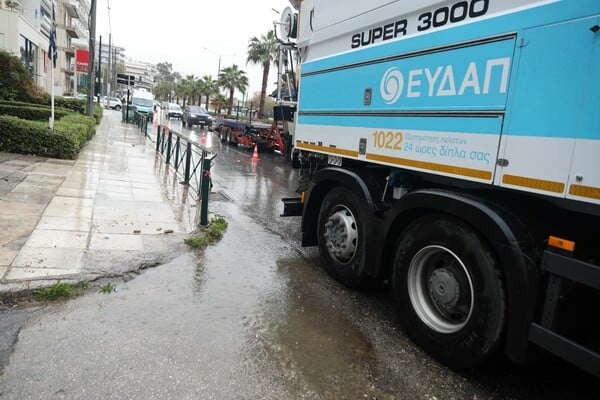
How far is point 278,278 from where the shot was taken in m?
5.43

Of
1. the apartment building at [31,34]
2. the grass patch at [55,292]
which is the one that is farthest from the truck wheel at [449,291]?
the apartment building at [31,34]

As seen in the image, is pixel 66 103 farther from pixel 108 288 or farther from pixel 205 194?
pixel 108 288

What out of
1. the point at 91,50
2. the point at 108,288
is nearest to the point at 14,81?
the point at 91,50

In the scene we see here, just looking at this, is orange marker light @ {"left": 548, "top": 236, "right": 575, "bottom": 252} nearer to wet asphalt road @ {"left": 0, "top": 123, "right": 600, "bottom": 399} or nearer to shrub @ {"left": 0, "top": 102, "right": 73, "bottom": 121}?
wet asphalt road @ {"left": 0, "top": 123, "right": 600, "bottom": 399}

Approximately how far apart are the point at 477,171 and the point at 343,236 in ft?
6.48

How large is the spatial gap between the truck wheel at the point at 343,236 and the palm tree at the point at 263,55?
137 ft

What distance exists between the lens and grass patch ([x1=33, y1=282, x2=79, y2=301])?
4.33 m

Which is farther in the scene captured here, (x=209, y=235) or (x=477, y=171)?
(x=209, y=235)

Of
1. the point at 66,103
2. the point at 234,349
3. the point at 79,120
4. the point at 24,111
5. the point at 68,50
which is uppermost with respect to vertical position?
the point at 68,50

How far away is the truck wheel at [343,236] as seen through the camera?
4.81 meters

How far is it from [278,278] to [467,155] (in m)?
2.78

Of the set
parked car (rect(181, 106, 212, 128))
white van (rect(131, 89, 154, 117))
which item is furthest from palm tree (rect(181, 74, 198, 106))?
parked car (rect(181, 106, 212, 128))

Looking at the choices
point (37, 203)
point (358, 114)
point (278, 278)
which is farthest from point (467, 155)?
point (37, 203)

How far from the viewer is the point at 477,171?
11.1ft
